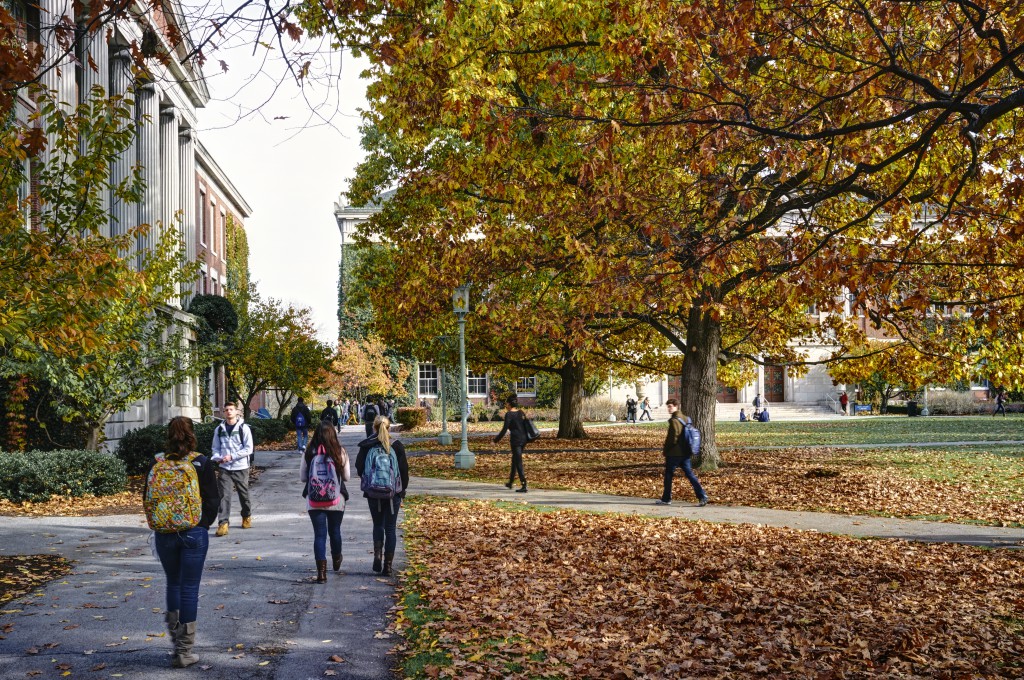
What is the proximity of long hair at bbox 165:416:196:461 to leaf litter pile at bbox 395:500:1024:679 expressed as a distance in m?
2.07

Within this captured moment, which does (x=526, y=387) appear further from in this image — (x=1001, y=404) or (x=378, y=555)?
(x=378, y=555)

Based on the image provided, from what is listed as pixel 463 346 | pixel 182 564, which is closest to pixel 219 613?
pixel 182 564

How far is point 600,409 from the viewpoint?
175 ft

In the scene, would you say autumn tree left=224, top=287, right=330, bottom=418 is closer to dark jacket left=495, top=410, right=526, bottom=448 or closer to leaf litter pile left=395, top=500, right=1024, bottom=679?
dark jacket left=495, top=410, right=526, bottom=448

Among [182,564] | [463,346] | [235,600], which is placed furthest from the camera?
[463,346]

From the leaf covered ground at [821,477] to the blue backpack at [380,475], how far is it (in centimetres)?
839

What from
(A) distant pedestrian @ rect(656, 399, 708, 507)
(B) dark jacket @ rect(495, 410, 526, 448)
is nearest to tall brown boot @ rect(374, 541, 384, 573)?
(A) distant pedestrian @ rect(656, 399, 708, 507)

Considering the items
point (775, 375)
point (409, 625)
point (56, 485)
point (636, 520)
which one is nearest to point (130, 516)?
point (56, 485)

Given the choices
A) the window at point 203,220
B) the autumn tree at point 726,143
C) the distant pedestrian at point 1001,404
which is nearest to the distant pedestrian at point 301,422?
the autumn tree at point 726,143

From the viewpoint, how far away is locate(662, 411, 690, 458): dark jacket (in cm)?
1537

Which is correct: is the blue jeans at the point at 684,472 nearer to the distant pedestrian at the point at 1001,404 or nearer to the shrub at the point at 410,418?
the shrub at the point at 410,418

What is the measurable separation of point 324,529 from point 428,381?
50943mm

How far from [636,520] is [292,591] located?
20.4 ft

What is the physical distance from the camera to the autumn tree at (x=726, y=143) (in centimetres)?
841
